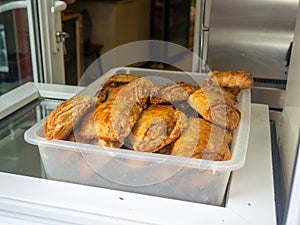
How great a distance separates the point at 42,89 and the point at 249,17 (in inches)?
33.6

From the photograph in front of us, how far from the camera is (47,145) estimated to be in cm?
56

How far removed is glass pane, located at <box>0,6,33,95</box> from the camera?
1306 mm

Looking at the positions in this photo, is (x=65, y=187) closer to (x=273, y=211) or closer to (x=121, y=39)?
(x=273, y=211)

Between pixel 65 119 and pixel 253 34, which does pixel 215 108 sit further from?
pixel 253 34

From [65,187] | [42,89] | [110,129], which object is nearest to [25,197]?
[65,187]

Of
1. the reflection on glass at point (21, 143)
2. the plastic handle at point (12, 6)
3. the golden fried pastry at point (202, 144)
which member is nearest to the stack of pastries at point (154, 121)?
the golden fried pastry at point (202, 144)

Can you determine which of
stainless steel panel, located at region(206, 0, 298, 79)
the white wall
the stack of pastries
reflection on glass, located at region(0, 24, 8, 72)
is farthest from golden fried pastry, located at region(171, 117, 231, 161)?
reflection on glass, located at region(0, 24, 8, 72)

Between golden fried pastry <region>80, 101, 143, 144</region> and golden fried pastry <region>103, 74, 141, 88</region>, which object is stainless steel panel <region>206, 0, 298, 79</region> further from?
golden fried pastry <region>80, 101, 143, 144</region>

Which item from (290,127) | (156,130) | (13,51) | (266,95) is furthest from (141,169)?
(13,51)

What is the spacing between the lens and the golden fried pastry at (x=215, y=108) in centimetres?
59

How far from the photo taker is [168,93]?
659 millimetres

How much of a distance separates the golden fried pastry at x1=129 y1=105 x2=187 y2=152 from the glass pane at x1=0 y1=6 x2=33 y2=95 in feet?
2.67

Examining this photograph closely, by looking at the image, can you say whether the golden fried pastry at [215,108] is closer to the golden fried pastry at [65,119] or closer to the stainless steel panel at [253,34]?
the golden fried pastry at [65,119]

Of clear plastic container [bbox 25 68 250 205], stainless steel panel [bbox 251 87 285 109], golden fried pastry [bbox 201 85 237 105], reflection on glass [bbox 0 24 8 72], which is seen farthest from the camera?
reflection on glass [bbox 0 24 8 72]
